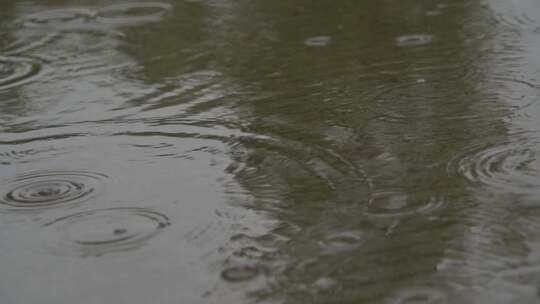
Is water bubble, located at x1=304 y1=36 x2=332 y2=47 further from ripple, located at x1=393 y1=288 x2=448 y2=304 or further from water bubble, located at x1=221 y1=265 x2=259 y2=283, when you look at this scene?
ripple, located at x1=393 y1=288 x2=448 y2=304

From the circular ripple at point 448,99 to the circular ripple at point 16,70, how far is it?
1587 millimetres

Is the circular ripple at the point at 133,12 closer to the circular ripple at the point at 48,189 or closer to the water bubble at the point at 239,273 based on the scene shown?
the circular ripple at the point at 48,189

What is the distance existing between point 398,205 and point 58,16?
342 cm

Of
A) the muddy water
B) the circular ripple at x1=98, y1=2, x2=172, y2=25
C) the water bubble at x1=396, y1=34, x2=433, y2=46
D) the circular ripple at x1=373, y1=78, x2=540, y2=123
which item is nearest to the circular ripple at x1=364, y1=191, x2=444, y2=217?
the muddy water

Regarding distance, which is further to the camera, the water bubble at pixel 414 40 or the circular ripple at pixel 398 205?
the water bubble at pixel 414 40

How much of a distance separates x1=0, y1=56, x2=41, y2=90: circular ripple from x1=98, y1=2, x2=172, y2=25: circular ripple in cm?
80

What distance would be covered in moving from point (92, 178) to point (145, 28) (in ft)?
7.12

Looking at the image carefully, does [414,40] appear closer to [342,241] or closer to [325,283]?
[342,241]

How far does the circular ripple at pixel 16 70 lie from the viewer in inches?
Result: 156

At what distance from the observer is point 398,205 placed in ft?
7.75

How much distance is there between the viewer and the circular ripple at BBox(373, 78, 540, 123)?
312 centimetres

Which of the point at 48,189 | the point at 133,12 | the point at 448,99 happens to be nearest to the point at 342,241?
the point at 48,189

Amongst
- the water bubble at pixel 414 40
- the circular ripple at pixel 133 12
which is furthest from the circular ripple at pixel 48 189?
the circular ripple at pixel 133 12

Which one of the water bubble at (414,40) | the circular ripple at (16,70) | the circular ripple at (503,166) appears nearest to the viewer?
the circular ripple at (503,166)
